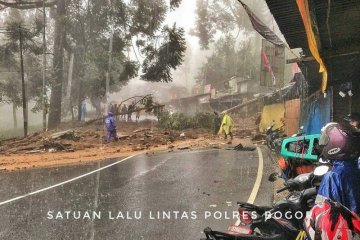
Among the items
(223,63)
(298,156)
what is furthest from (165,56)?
(223,63)

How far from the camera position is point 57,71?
33500 mm

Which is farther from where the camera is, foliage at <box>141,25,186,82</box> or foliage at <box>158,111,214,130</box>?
foliage at <box>158,111,214,130</box>

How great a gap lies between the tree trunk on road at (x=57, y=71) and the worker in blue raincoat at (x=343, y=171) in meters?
31.0

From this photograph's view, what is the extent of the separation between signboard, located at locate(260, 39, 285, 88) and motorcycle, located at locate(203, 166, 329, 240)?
20.6 meters

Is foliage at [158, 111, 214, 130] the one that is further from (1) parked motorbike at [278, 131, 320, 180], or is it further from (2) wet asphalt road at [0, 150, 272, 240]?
(1) parked motorbike at [278, 131, 320, 180]

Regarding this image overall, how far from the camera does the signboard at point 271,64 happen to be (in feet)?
79.9

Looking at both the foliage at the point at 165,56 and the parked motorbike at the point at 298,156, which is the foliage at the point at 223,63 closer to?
the foliage at the point at 165,56

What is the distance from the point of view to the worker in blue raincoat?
2.85m

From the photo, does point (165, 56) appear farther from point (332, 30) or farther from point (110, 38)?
point (332, 30)

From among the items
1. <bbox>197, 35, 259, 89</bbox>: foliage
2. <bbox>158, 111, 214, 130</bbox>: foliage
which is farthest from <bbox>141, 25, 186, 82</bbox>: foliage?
<bbox>197, 35, 259, 89</bbox>: foliage

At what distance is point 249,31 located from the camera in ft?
214

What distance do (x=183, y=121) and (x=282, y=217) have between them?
25.1 metres

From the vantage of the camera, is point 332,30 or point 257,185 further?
point 257,185

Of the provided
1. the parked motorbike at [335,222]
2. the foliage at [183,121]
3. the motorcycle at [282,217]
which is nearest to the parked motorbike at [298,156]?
the motorcycle at [282,217]
